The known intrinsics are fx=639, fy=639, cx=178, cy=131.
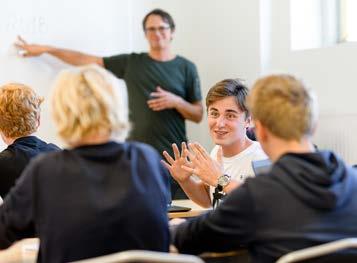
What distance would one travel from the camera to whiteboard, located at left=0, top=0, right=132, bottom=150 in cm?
396

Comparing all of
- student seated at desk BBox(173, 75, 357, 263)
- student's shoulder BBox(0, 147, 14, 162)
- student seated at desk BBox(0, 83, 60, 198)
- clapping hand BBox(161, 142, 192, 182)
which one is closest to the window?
clapping hand BBox(161, 142, 192, 182)

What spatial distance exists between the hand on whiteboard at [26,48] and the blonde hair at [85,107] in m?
2.42

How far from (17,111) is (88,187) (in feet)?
3.17

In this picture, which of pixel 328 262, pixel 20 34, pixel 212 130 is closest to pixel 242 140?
pixel 212 130

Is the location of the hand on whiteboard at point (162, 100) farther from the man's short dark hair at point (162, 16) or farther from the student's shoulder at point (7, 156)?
the student's shoulder at point (7, 156)

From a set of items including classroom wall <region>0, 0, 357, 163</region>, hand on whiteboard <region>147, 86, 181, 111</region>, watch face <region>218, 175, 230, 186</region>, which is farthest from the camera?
hand on whiteboard <region>147, 86, 181, 111</region>

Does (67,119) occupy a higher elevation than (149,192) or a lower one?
higher

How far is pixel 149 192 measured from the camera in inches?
66.2

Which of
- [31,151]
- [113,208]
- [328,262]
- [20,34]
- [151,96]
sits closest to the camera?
[328,262]

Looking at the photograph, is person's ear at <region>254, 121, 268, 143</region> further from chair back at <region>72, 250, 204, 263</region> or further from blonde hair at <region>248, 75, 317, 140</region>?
chair back at <region>72, 250, 204, 263</region>

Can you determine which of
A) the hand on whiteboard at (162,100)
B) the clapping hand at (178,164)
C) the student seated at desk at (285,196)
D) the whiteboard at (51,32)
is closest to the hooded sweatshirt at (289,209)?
the student seated at desk at (285,196)

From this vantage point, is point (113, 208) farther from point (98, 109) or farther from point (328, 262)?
point (328, 262)

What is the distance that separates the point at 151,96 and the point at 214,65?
2.19ft

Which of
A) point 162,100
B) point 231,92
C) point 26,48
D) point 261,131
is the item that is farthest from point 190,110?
point 261,131
